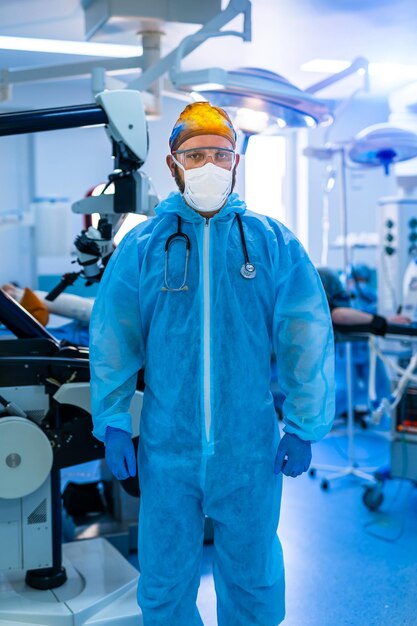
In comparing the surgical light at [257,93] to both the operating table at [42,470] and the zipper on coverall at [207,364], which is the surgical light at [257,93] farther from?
the zipper on coverall at [207,364]

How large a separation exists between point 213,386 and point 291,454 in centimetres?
24

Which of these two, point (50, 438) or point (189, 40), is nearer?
point (50, 438)

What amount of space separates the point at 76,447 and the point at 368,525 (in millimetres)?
1515

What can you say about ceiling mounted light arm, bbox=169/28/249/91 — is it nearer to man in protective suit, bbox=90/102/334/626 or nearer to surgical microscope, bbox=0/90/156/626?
surgical microscope, bbox=0/90/156/626

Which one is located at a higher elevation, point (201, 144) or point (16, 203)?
point (16, 203)

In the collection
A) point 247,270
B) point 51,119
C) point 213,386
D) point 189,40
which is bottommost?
point 213,386

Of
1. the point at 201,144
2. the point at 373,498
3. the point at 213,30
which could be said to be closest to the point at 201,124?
the point at 201,144

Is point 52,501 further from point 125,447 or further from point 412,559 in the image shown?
point 412,559

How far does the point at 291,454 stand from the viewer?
5.45 feet

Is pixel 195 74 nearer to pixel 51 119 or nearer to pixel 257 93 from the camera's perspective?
pixel 257 93

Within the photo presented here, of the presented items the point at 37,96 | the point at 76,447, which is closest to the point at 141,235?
the point at 76,447

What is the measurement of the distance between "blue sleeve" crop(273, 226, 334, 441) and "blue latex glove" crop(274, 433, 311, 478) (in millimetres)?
20

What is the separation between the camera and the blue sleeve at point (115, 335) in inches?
67.1

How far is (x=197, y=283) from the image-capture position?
1.65 meters
